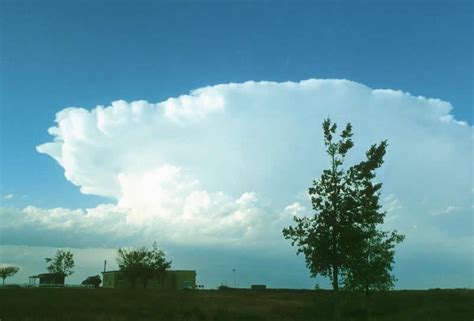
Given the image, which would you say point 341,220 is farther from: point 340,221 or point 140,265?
point 140,265

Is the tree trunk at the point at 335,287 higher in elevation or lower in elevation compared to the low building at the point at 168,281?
lower

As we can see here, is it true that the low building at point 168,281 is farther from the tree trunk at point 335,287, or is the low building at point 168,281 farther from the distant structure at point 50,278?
the tree trunk at point 335,287

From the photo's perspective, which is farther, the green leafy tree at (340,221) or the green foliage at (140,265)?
the green foliage at (140,265)

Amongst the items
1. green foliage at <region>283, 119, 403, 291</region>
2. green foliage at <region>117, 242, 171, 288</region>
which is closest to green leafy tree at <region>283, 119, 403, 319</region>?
green foliage at <region>283, 119, 403, 291</region>

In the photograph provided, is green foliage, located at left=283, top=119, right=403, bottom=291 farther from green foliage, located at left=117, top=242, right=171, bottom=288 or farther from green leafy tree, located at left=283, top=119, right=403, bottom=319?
green foliage, located at left=117, top=242, right=171, bottom=288

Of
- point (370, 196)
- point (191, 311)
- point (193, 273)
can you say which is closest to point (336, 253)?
point (370, 196)

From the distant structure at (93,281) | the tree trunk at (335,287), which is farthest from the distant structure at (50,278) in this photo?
the tree trunk at (335,287)

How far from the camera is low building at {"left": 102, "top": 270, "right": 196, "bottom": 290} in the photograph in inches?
4323

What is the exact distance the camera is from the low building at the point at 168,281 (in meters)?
110

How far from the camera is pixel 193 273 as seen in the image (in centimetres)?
12012

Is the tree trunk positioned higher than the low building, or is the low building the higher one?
the low building

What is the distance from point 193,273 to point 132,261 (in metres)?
26.1

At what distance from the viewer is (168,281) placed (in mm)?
115062

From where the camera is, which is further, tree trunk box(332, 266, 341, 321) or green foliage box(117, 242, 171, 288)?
green foliage box(117, 242, 171, 288)
